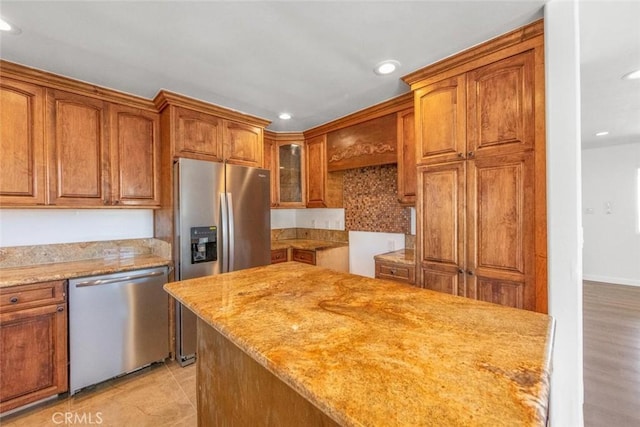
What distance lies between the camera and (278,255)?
3418mm

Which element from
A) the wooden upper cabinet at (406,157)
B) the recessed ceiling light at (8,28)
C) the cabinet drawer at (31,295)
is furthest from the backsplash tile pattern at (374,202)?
the recessed ceiling light at (8,28)

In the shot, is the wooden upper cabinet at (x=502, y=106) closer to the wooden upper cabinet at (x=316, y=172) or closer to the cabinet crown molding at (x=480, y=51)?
the cabinet crown molding at (x=480, y=51)

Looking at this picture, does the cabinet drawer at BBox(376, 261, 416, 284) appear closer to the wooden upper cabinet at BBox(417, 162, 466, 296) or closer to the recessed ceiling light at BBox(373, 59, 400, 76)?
the wooden upper cabinet at BBox(417, 162, 466, 296)

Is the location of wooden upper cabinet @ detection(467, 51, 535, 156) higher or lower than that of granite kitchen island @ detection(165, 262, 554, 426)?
higher

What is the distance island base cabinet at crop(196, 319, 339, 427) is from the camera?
86cm

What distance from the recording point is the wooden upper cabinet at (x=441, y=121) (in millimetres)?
1885

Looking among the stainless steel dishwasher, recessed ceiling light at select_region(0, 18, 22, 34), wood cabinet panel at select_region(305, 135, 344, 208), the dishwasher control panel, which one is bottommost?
the stainless steel dishwasher

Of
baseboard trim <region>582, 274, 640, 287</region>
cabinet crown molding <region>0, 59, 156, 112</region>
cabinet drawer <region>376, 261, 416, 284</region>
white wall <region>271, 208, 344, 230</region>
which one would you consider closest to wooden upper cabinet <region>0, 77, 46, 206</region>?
cabinet crown molding <region>0, 59, 156, 112</region>

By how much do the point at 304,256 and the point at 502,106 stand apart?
2.44 m

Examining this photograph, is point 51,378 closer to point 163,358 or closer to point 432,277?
point 163,358

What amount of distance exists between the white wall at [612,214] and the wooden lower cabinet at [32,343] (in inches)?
298

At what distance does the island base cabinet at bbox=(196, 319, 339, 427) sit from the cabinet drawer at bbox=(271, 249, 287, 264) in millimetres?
1959

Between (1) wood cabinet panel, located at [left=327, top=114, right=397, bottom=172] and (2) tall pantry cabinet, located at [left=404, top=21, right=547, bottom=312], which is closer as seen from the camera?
(2) tall pantry cabinet, located at [left=404, top=21, right=547, bottom=312]

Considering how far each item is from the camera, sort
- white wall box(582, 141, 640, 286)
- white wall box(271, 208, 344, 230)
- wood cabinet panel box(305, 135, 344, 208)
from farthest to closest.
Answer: white wall box(582, 141, 640, 286)
white wall box(271, 208, 344, 230)
wood cabinet panel box(305, 135, 344, 208)
